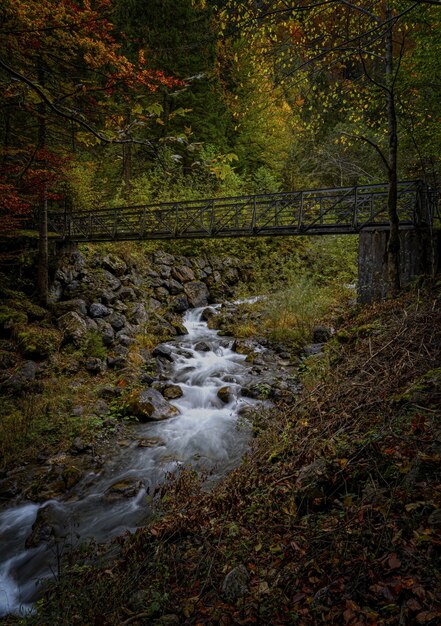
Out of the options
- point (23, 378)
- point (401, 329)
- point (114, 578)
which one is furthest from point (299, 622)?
point (23, 378)

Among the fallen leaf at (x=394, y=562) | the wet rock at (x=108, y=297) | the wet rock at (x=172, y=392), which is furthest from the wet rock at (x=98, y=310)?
the fallen leaf at (x=394, y=562)

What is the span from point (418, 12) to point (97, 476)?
10.6m

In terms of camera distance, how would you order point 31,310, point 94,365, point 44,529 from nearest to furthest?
point 44,529 < point 94,365 < point 31,310

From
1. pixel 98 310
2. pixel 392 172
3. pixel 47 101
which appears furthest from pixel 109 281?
pixel 47 101

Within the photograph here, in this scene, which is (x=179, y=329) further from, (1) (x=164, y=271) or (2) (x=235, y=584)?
(2) (x=235, y=584)

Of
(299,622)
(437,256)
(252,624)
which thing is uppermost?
(437,256)

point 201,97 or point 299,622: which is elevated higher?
point 201,97

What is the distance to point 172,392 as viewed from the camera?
840 centimetres

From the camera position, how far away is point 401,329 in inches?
193

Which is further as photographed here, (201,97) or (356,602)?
(201,97)

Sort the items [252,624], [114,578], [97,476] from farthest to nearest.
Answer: [97,476]
[114,578]
[252,624]

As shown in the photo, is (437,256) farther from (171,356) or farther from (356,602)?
(356,602)

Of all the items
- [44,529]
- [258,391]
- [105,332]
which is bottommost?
[44,529]

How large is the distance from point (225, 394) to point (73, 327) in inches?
178
